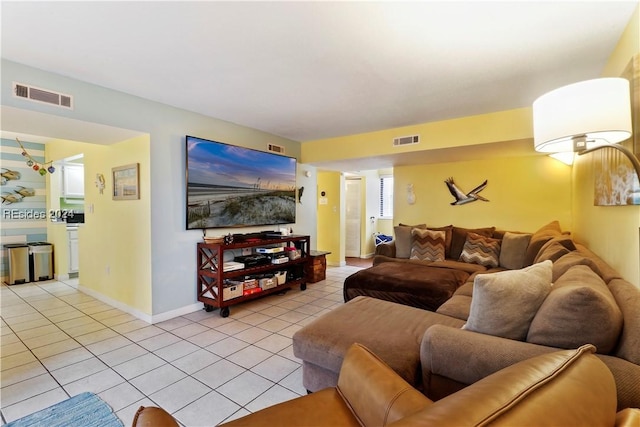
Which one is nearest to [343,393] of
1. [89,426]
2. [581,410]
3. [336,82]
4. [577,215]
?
[581,410]

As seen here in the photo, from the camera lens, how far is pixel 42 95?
7.70ft

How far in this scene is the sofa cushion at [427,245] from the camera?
12.8 feet

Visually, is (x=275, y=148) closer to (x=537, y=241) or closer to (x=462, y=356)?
(x=537, y=241)

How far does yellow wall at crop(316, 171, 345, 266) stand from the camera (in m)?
6.14

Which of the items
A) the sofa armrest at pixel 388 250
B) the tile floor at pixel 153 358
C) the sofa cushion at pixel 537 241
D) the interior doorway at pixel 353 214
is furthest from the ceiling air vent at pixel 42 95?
the interior doorway at pixel 353 214

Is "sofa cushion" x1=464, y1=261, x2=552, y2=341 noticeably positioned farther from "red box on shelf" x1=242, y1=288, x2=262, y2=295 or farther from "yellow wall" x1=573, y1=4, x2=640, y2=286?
"red box on shelf" x1=242, y1=288, x2=262, y2=295

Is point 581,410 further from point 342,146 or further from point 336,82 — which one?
point 342,146

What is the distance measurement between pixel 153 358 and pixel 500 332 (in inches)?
98.1

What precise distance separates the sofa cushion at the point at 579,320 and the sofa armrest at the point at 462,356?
0.22 ft

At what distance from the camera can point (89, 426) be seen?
5.34 feet

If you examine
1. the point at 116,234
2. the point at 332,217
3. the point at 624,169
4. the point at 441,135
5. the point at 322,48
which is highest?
the point at 322,48

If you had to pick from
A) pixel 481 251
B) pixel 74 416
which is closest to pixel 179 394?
pixel 74 416

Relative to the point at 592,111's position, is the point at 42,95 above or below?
above

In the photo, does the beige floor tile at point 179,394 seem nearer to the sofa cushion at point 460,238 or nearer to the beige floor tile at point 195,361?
the beige floor tile at point 195,361
